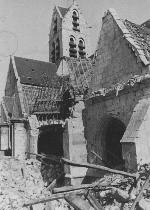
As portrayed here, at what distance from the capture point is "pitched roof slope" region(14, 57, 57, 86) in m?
22.9

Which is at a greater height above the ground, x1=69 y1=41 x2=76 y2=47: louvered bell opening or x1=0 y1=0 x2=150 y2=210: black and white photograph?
x1=69 y1=41 x2=76 y2=47: louvered bell opening

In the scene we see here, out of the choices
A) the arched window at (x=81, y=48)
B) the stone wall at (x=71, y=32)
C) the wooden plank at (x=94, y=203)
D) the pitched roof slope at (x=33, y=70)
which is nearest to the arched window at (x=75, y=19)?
the stone wall at (x=71, y=32)

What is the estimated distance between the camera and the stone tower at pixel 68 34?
28844 millimetres

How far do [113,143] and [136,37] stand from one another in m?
4.61

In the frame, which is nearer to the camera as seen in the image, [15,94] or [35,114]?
[35,114]

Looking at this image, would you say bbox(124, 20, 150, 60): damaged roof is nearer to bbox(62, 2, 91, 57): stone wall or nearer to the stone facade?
the stone facade

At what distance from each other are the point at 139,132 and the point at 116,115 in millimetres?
2203

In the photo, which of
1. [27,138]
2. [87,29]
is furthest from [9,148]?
[87,29]

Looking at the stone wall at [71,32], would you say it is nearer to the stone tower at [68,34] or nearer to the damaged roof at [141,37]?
the stone tower at [68,34]

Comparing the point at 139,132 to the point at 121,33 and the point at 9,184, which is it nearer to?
the point at 121,33

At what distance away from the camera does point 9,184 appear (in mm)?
11602

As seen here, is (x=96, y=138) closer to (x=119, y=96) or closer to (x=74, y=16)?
(x=119, y=96)

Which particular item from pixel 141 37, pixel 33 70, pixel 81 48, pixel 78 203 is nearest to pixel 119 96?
pixel 141 37

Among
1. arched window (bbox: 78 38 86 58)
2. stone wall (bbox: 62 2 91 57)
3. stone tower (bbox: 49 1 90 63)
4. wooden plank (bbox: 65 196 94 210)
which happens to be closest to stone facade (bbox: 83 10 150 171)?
wooden plank (bbox: 65 196 94 210)
